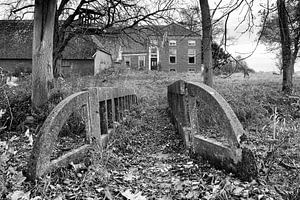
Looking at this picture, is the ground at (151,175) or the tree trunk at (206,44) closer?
the ground at (151,175)

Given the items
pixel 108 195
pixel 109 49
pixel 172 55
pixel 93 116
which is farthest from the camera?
pixel 172 55

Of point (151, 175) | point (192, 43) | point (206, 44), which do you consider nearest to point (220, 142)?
point (151, 175)

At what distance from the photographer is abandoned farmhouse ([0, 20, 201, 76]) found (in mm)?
14469

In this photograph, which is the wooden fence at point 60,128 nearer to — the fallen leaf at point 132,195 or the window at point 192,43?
the fallen leaf at point 132,195

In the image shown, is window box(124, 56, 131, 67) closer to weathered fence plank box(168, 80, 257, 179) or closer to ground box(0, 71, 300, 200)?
ground box(0, 71, 300, 200)

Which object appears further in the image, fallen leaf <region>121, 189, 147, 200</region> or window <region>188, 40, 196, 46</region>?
window <region>188, 40, 196, 46</region>

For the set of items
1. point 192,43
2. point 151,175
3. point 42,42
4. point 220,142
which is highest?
point 192,43

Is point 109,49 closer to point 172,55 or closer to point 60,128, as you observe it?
point 172,55

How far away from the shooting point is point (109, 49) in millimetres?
32500

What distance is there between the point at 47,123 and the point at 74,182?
0.72 meters

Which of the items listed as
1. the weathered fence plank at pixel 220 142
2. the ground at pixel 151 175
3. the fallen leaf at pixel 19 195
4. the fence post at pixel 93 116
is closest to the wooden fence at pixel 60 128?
the fence post at pixel 93 116

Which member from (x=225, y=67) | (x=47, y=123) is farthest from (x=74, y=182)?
(x=225, y=67)

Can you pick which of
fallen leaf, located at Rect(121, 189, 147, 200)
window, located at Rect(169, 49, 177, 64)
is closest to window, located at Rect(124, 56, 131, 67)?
window, located at Rect(169, 49, 177, 64)

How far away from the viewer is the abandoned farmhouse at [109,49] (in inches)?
570
